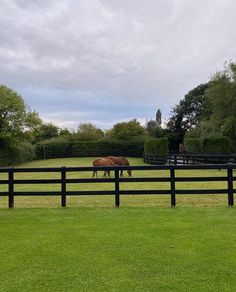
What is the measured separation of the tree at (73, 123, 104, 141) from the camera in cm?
6975

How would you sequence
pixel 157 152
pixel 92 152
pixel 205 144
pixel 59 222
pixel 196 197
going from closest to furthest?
pixel 59 222, pixel 196 197, pixel 205 144, pixel 157 152, pixel 92 152

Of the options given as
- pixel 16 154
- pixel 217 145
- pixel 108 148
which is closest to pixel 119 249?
pixel 217 145

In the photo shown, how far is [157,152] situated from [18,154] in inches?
739

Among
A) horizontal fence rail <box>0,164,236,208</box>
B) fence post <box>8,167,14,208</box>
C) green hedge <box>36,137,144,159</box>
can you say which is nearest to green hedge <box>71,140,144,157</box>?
green hedge <box>36,137,144,159</box>

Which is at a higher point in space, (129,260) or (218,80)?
(218,80)

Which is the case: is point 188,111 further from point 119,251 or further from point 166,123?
point 119,251

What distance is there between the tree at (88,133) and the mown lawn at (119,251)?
2380 inches

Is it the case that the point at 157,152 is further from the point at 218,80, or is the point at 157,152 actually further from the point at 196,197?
the point at 196,197

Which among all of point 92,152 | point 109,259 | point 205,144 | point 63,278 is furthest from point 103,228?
point 92,152

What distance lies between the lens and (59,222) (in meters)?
8.41

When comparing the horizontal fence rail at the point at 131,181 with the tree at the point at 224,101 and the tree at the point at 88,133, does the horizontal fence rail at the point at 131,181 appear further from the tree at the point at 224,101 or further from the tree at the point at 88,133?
the tree at the point at 88,133

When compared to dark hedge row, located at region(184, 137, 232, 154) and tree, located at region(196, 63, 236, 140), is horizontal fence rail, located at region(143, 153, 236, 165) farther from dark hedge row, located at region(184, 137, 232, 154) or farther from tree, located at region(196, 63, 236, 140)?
tree, located at region(196, 63, 236, 140)

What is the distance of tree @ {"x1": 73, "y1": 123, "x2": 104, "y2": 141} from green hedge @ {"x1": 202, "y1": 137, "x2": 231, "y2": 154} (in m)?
37.8

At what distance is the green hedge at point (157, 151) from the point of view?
35.3m
